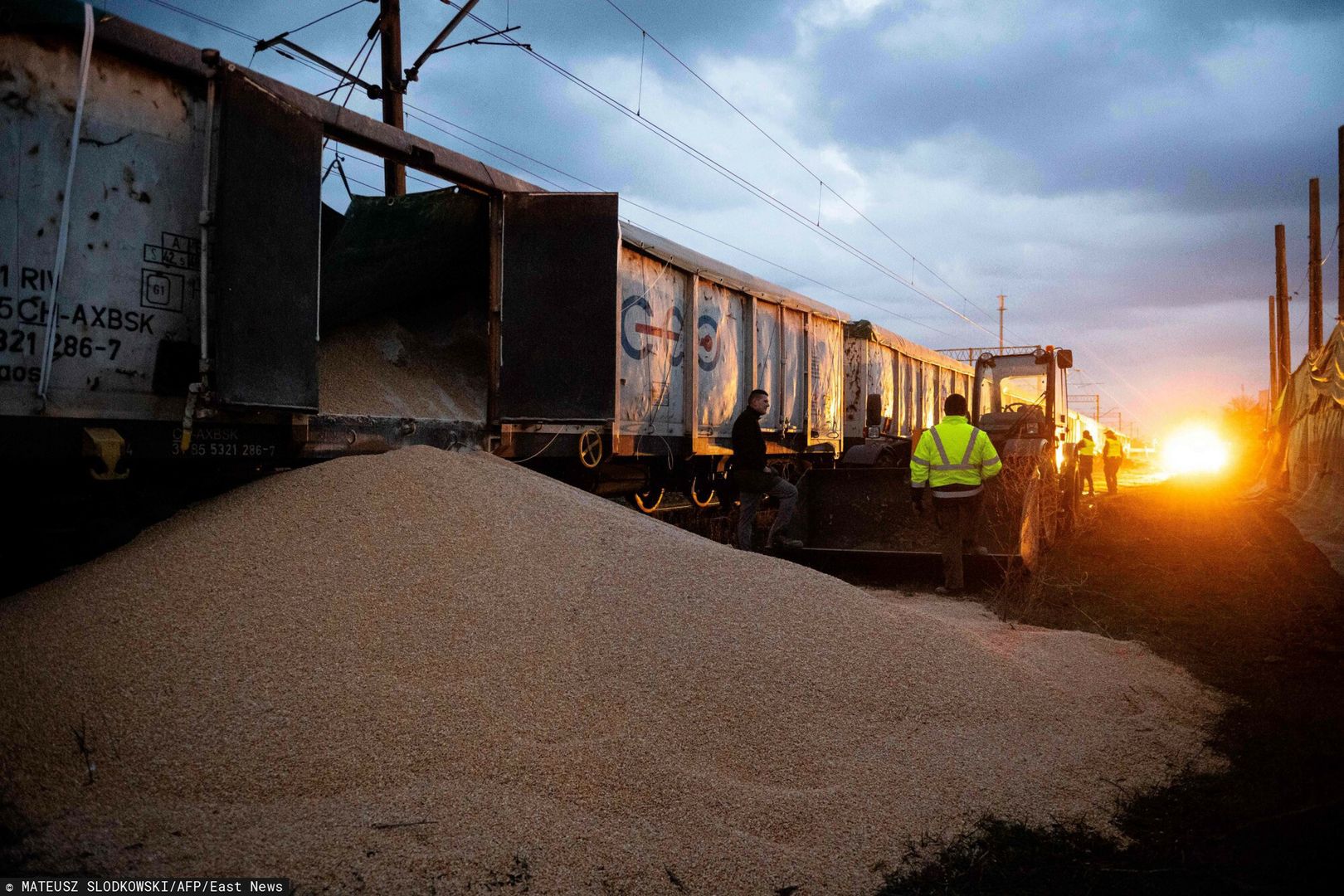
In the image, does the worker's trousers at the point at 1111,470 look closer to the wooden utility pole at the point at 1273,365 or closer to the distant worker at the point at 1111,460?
the distant worker at the point at 1111,460

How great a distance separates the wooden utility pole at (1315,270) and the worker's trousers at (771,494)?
674 inches

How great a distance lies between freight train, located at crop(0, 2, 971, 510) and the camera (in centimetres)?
379

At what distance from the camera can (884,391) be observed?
48.0ft

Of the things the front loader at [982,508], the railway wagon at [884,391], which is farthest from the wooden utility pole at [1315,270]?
the front loader at [982,508]

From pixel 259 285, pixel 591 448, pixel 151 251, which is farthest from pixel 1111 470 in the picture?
pixel 151 251

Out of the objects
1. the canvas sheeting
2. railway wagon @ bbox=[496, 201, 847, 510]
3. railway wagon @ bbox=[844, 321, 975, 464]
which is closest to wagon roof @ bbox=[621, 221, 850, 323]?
railway wagon @ bbox=[496, 201, 847, 510]

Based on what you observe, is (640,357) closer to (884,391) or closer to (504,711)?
(504,711)

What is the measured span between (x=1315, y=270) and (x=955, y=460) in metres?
19.8

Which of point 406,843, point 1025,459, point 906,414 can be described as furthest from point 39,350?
point 906,414

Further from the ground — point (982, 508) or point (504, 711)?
point (982, 508)

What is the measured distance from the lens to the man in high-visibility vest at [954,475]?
21.5 feet

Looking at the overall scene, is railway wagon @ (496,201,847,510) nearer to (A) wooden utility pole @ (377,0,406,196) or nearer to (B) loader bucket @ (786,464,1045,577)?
(B) loader bucket @ (786,464,1045,577)

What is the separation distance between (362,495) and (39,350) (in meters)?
1.49

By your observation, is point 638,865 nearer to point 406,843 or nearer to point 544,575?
point 406,843
